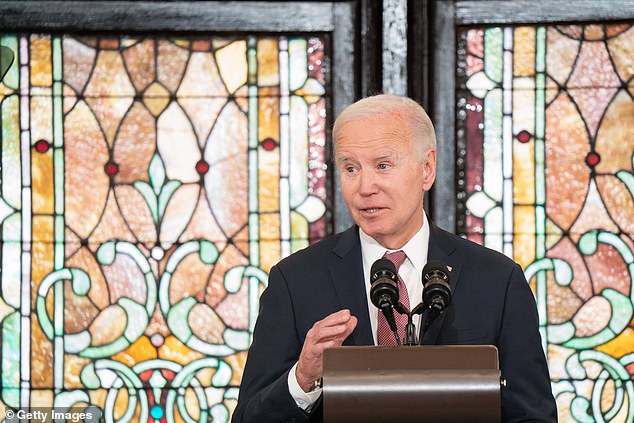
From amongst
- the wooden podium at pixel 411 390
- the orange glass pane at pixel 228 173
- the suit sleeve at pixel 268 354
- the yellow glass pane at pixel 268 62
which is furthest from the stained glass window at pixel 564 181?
the wooden podium at pixel 411 390

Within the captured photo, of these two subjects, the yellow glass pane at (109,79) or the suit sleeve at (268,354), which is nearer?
the suit sleeve at (268,354)

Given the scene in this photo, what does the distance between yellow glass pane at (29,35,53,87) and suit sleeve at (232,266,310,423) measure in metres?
1.72

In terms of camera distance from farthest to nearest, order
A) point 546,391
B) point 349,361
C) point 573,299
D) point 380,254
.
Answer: point 573,299 → point 380,254 → point 546,391 → point 349,361

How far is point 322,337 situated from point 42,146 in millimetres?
2064

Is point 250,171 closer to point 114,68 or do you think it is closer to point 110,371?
point 114,68

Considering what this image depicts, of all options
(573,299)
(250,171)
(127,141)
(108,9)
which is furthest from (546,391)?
(108,9)

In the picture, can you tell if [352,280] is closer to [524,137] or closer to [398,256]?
[398,256]

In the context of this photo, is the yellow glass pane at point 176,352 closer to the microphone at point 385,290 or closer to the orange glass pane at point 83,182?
the orange glass pane at point 83,182

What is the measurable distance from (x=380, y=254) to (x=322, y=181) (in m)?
1.36

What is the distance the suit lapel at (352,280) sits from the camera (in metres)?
2.37

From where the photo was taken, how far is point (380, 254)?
2516 millimetres

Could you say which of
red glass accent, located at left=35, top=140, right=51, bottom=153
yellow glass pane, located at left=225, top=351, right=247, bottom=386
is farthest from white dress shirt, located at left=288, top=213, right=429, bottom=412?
red glass accent, located at left=35, top=140, right=51, bottom=153

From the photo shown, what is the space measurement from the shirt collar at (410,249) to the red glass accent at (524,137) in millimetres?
1385

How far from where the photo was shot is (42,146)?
3.81m
